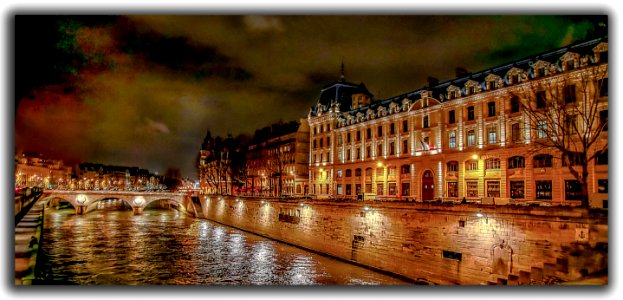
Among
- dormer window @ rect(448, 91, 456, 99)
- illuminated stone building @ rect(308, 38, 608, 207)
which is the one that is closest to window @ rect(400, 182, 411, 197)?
illuminated stone building @ rect(308, 38, 608, 207)

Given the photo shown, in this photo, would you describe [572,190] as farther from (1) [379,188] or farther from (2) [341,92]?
(2) [341,92]

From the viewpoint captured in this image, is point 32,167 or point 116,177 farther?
point 116,177

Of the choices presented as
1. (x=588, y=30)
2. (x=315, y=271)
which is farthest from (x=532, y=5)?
(x=315, y=271)

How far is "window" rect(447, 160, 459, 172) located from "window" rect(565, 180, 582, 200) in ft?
24.4

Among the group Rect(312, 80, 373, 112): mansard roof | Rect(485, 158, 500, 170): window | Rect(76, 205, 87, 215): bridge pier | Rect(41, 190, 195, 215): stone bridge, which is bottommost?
Rect(76, 205, 87, 215): bridge pier

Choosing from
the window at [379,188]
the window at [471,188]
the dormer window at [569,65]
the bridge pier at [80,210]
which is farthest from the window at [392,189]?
the bridge pier at [80,210]

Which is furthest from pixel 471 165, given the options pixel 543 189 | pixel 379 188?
pixel 379 188

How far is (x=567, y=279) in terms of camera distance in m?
10.8

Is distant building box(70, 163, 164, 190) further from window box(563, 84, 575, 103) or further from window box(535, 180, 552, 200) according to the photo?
window box(563, 84, 575, 103)

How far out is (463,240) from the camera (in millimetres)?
15125

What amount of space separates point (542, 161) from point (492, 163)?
3200 mm

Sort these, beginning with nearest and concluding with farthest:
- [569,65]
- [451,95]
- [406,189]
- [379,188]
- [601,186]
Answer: [601,186], [569,65], [451,95], [406,189], [379,188]

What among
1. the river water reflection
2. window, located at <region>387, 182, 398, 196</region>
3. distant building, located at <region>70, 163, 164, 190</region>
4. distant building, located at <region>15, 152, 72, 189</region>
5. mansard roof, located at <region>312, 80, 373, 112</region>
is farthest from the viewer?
distant building, located at <region>70, 163, 164, 190</region>

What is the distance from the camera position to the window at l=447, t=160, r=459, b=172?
26.1 m
